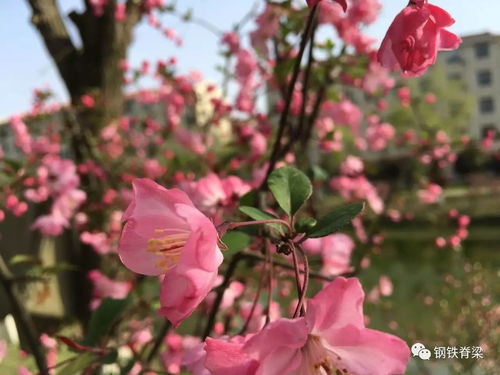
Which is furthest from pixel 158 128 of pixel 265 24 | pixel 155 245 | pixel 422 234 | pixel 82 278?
pixel 422 234

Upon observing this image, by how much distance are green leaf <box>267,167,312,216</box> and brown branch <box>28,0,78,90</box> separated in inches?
109

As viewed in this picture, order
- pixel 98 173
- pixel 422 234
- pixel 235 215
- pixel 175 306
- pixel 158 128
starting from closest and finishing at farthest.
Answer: pixel 175 306, pixel 235 215, pixel 98 173, pixel 158 128, pixel 422 234

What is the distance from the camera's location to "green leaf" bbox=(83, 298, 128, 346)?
0.81m

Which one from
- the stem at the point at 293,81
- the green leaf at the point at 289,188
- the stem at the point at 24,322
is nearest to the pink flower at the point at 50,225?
the stem at the point at 24,322

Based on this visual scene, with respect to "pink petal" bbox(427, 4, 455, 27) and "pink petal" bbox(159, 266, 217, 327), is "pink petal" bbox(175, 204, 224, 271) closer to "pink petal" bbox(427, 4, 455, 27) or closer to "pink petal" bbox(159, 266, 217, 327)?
"pink petal" bbox(159, 266, 217, 327)

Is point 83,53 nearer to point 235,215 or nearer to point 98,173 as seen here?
point 98,173

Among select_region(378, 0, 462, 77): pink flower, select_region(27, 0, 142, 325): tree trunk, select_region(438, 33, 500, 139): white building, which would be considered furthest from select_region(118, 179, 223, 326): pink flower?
select_region(438, 33, 500, 139): white building

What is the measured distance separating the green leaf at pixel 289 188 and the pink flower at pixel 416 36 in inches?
5.9

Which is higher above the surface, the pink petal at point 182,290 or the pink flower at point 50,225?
the pink petal at point 182,290

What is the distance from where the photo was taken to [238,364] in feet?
1.25

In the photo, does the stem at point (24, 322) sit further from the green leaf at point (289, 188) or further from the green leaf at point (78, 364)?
the green leaf at point (289, 188)

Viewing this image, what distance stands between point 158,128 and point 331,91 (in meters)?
1.99

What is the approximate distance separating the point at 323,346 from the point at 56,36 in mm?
3110

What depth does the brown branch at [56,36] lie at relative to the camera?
3.01m
